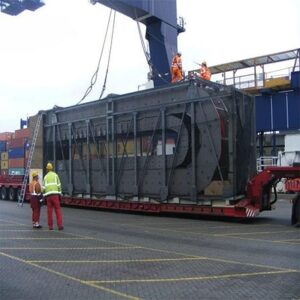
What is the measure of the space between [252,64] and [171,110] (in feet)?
79.1

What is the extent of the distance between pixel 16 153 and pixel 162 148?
42.8 feet

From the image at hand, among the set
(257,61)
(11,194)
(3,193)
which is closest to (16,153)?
(11,194)

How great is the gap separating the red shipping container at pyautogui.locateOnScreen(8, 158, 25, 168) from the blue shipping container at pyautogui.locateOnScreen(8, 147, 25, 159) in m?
0.18

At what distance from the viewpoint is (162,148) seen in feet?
58.4

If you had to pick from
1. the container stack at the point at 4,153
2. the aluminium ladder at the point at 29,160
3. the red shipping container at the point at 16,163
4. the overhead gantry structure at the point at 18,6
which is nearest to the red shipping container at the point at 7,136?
the container stack at the point at 4,153

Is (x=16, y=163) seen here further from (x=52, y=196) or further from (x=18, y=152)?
(x=52, y=196)

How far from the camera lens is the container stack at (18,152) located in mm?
27312

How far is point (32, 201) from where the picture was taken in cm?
1427

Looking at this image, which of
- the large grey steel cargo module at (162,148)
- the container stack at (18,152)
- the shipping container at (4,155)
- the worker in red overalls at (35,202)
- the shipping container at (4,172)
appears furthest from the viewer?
the shipping container at (4,155)

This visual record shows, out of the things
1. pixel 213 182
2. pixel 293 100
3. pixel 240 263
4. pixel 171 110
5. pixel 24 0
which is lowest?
pixel 240 263

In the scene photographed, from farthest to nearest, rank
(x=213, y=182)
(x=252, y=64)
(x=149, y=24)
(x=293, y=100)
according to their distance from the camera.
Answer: (x=252, y=64) < (x=293, y=100) < (x=149, y=24) < (x=213, y=182)

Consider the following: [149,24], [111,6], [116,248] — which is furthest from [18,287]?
[149,24]

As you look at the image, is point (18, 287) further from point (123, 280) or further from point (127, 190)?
point (127, 190)

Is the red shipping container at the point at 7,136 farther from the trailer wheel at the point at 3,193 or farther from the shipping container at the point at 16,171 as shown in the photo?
the trailer wheel at the point at 3,193
